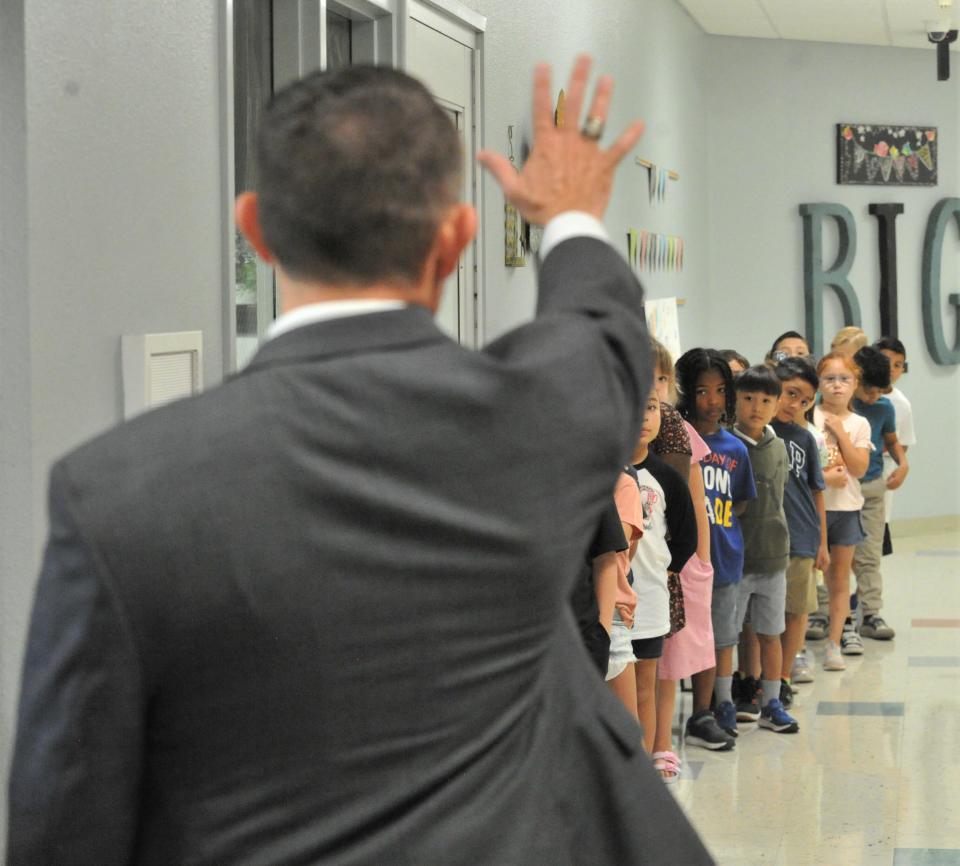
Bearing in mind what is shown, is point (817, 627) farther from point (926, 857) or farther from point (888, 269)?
point (888, 269)

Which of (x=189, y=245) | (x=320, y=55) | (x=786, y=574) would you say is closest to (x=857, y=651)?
(x=786, y=574)

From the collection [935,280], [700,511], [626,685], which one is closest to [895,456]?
[700,511]

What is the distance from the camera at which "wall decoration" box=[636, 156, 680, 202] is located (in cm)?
778

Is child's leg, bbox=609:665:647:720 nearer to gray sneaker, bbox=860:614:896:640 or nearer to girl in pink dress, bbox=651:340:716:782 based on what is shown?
girl in pink dress, bbox=651:340:716:782

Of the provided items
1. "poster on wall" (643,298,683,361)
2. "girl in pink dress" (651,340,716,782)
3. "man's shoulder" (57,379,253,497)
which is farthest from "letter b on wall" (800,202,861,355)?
"man's shoulder" (57,379,253,497)

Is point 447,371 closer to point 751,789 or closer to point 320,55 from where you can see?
point 320,55

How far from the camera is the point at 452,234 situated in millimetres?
1111

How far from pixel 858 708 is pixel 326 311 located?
198 inches

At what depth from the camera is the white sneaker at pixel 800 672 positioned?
20.1 ft

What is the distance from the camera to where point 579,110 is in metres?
1.20

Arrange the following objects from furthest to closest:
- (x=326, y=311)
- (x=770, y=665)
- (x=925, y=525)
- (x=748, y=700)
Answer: (x=925, y=525)
(x=748, y=700)
(x=770, y=665)
(x=326, y=311)

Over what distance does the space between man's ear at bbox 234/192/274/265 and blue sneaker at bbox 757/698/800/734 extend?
180 inches

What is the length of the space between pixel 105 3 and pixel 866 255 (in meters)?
8.75

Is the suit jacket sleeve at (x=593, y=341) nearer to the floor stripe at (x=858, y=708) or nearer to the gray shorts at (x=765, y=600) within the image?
the gray shorts at (x=765, y=600)
